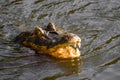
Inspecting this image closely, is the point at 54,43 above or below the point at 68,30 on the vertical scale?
below

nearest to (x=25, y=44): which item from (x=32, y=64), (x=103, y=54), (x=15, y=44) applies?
(x=15, y=44)

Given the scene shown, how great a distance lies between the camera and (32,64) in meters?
7.66

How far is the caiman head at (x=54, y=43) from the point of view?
7.28 metres

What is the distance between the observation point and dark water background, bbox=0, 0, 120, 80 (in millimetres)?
7254

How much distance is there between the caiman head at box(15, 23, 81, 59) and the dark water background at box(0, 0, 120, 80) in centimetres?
16

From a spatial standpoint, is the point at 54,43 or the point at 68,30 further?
the point at 68,30

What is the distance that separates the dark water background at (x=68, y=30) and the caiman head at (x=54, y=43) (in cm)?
16

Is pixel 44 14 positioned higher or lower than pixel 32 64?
higher

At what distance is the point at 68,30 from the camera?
9.71m

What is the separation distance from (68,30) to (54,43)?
2.19 metres

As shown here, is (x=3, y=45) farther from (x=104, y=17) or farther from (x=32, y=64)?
(x=104, y=17)

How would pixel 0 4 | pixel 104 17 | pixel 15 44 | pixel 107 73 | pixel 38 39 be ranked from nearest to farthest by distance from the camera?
pixel 107 73 < pixel 38 39 < pixel 15 44 < pixel 104 17 < pixel 0 4

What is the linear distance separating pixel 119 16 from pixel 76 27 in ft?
5.29

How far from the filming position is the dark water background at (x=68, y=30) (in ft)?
23.8
